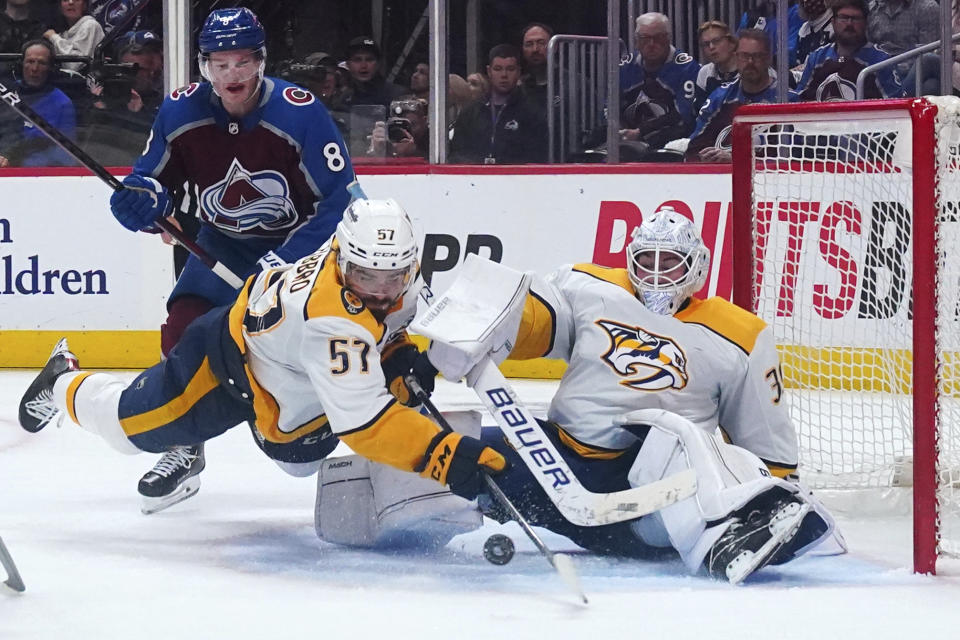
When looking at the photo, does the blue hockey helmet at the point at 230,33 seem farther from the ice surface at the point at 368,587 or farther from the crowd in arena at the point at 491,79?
the crowd in arena at the point at 491,79

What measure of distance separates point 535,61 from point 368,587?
11.4 feet

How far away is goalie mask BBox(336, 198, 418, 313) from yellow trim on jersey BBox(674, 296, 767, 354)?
582 millimetres

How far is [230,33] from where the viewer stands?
3.27 metres

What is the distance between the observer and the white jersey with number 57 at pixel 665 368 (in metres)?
2.87

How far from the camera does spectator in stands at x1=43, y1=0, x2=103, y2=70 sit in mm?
5988

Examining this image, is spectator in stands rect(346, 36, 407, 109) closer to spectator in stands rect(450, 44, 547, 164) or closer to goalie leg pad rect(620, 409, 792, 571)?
spectator in stands rect(450, 44, 547, 164)

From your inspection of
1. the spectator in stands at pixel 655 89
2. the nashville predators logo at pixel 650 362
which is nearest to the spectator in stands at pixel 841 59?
the spectator in stands at pixel 655 89

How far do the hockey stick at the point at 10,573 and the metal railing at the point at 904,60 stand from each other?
12.5 feet

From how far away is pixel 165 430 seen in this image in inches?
122

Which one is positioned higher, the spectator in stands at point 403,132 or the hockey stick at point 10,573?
the spectator in stands at point 403,132

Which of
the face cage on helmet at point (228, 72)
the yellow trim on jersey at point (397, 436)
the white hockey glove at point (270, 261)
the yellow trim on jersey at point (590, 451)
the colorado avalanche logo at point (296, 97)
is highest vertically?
the face cage on helmet at point (228, 72)

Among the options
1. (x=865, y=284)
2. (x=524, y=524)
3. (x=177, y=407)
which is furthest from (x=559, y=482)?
(x=865, y=284)

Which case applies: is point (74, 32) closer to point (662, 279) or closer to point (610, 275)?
point (610, 275)

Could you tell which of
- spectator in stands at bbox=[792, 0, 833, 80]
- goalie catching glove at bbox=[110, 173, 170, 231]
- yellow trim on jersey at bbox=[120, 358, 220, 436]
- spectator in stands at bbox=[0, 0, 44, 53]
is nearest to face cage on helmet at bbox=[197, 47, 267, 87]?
goalie catching glove at bbox=[110, 173, 170, 231]
